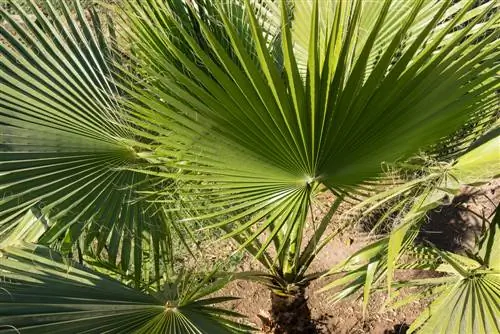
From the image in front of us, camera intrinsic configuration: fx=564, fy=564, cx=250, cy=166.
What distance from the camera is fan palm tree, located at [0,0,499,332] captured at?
4.19 feet

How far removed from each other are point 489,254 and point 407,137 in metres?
0.67

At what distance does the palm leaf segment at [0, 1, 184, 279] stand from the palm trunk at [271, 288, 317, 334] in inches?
21.5

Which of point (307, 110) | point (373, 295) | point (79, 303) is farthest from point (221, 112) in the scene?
Result: point (373, 295)

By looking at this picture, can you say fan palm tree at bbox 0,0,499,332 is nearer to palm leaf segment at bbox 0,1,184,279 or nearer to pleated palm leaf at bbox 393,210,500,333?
palm leaf segment at bbox 0,1,184,279

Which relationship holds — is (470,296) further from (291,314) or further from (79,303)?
(79,303)

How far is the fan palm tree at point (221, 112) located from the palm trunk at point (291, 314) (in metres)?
0.03

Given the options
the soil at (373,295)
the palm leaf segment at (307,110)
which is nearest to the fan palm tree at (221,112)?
the palm leaf segment at (307,110)

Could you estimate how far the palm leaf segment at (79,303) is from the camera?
4.31 feet

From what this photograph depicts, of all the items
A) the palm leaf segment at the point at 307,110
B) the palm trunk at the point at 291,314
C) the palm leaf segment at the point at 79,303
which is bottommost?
the palm leaf segment at the point at 79,303

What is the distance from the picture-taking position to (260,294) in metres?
3.29

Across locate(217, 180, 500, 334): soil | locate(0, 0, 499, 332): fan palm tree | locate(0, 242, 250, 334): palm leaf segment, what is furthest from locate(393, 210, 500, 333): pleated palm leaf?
locate(217, 180, 500, 334): soil

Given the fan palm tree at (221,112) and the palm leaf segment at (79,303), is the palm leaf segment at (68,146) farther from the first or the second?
the palm leaf segment at (79,303)

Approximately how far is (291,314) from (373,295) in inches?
43.2

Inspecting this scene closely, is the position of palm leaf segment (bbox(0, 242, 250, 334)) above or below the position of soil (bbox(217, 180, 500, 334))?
below
